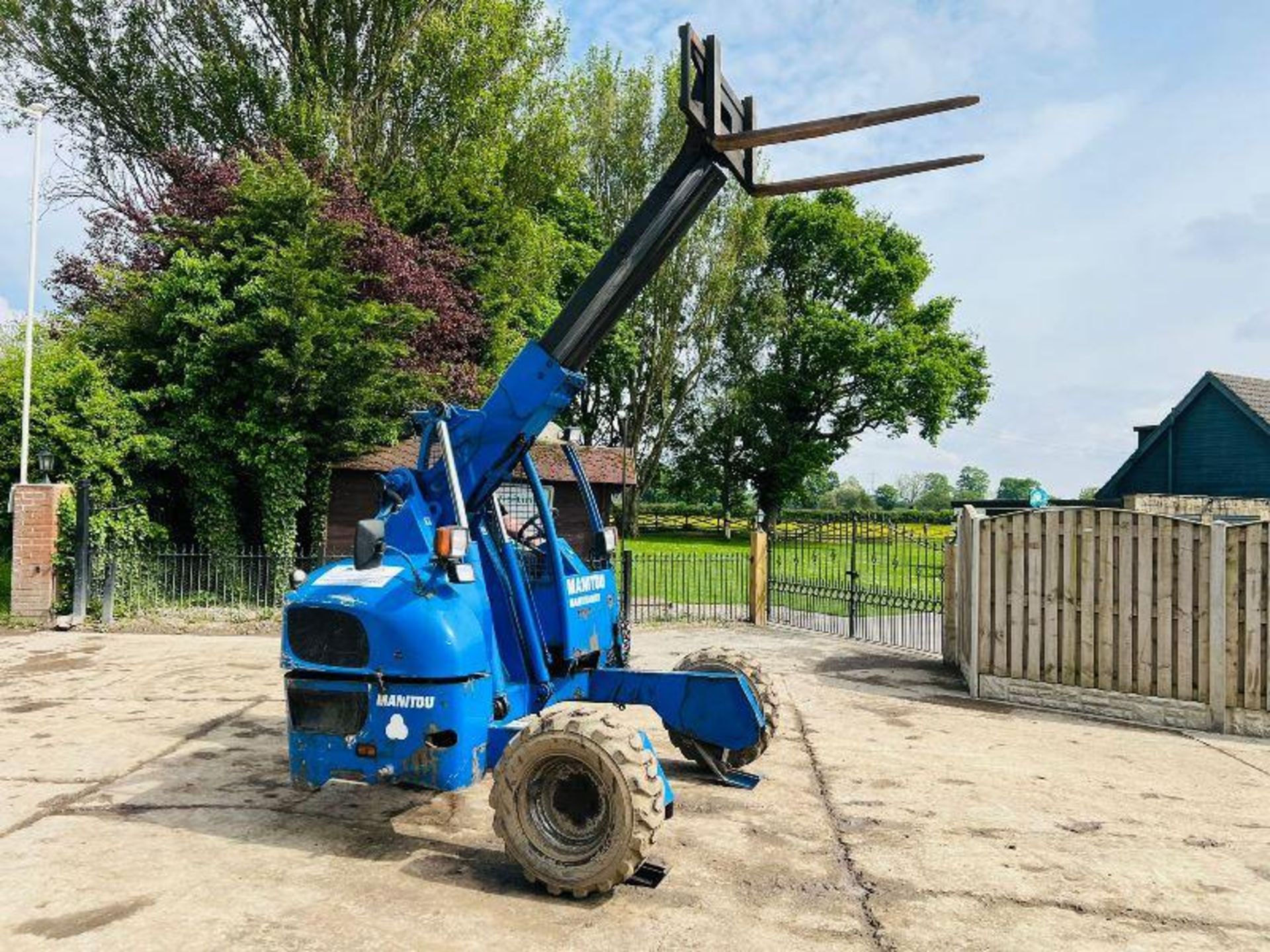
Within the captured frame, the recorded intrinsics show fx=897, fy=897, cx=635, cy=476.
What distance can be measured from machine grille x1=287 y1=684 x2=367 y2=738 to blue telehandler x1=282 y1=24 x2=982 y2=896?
1 centimetres

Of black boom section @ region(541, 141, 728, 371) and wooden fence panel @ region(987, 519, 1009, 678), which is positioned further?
wooden fence panel @ region(987, 519, 1009, 678)

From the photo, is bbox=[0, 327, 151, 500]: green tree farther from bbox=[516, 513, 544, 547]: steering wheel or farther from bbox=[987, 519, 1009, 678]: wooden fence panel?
bbox=[987, 519, 1009, 678]: wooden fence panel

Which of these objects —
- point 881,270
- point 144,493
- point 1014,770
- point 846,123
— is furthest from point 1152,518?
point 881,270

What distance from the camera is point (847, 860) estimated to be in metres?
5.13

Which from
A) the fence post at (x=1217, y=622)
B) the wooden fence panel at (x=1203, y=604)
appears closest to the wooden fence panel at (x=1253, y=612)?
the fence post at (x=1217, y=622)

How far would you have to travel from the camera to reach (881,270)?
1713 inches

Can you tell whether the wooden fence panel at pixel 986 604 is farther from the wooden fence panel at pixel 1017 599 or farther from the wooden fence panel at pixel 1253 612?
the wooden fence panel at pixel 1253 612

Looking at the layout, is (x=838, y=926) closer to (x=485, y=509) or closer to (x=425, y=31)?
(x=485, y=509)

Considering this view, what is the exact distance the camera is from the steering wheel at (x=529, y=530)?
20.8 ft

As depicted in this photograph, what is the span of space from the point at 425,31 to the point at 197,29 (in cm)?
565

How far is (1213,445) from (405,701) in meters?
29.4

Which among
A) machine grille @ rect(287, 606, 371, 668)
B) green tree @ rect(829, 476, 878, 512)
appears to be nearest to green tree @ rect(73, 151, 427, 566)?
machine grille @ rect(287, 606, 371, 668)

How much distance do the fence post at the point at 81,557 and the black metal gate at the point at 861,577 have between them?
1124 cm

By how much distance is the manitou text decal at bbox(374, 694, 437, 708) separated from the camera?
4.95 m
